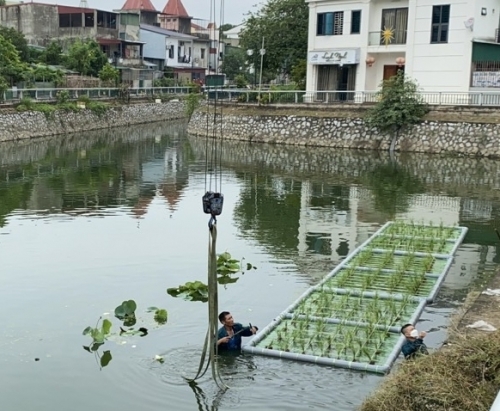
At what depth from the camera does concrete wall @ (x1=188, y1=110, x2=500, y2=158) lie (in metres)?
33.2

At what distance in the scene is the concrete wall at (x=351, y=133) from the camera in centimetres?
3316

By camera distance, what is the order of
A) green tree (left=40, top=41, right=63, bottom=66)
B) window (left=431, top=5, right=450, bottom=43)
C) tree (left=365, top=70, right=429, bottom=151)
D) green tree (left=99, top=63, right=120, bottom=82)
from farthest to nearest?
1. green tree (left=40, top=41, right=63, bottom=66)
2. green tree (left=99, top=63, right=120, bottom=82)
3. window (left=431, top=5, right=450, bottom=43)
4. tree (left=365, top=70, right=429, bottom=151)

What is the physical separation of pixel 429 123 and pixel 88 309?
26.0 metres

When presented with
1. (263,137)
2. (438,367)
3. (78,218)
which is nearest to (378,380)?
(438,367)

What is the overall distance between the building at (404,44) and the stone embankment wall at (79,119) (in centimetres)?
1393

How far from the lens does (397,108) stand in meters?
34.7

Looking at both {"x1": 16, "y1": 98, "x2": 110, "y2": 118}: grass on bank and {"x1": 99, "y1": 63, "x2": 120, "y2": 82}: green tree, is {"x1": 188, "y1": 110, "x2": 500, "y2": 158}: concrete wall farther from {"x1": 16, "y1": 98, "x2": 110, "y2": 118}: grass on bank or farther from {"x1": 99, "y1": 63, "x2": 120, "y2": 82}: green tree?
{"x1": 99, "y1": 63, "x2": 120, "y2": 82}: green tree

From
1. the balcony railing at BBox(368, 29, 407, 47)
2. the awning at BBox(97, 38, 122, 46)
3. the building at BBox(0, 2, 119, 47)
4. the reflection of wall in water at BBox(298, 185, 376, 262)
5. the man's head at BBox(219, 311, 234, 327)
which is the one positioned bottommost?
the reflection of wall in water at BBox(298, 185, 376, 262)

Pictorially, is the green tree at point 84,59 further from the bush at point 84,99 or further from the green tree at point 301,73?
the green tree at point 301,73

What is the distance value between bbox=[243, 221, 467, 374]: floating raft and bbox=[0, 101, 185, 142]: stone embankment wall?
1045 inches

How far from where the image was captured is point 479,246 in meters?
16.2

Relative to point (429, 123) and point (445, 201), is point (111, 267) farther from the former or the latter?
point (429, 123)

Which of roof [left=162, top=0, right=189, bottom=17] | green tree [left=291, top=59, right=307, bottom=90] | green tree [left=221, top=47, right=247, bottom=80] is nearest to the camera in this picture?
green tree [left=291, top=59, right=307, bottom=90]

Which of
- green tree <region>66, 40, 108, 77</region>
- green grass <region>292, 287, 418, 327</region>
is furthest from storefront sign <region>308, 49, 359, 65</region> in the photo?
green grass <region>292, 287, 418, 327</region>
